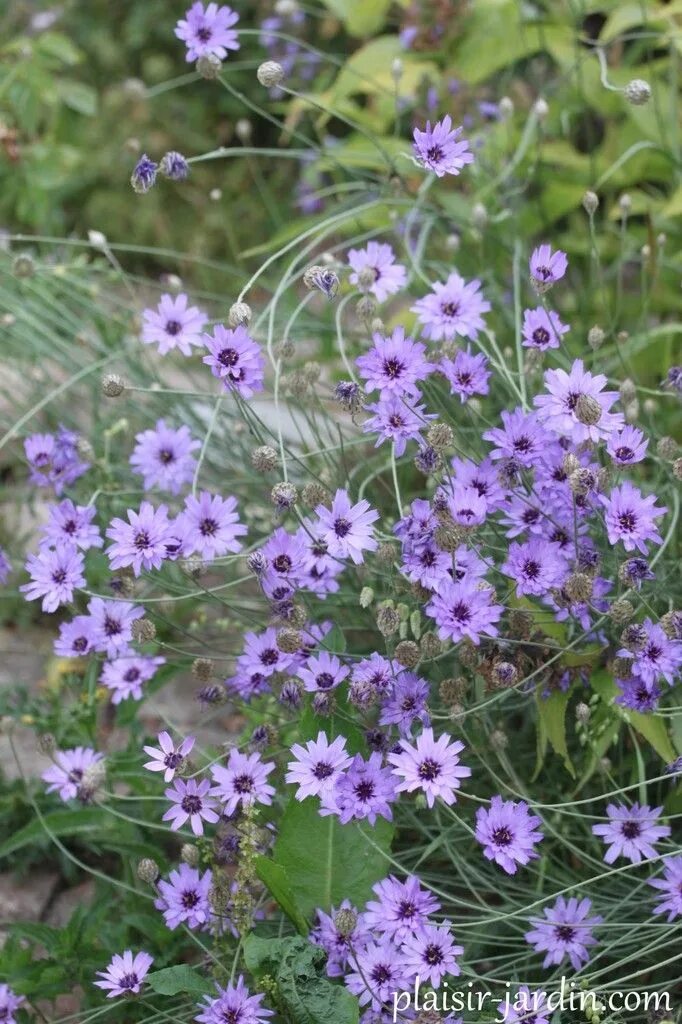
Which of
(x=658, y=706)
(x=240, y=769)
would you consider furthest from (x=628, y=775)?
(x=240, y=769)

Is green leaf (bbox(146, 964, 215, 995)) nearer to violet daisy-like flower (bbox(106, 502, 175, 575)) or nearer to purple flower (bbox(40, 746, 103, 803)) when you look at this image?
purple flower (bbox(40, 746, 103, 803))

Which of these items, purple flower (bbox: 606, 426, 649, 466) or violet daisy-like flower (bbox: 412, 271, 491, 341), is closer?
purple flower (bbox: 606, 426, 649, 466)

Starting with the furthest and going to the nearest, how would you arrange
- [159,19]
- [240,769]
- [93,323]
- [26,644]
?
1. [159,19]
2. [93,323]
3. [26,644]
4. [240,769]

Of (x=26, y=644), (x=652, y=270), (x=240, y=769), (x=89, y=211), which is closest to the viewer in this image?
(x=240, y=769)

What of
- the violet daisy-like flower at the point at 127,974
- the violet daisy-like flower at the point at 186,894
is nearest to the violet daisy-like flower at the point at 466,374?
the violet daisy-like flower at the point at 186,894

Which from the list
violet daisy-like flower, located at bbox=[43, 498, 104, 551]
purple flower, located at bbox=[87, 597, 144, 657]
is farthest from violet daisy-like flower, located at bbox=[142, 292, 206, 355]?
purple flower, located at bbox=[87, 597, 144, 657]

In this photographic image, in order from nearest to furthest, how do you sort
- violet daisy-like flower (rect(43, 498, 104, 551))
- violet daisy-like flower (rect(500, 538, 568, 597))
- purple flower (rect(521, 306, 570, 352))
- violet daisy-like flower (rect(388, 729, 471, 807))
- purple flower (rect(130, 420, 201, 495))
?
violet daisy-like flower (rect(388, 729, 471, 807)) → violet daisy-like flower (rect(500, 538, 568, 597)) → purple flower (rect(521, 306, 570, 352)) → violet daisy-like flower (rect(43, 498, 104, 551)) → purple flower (rect(130, 420, 201, 495))

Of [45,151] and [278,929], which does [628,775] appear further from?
[45,151]

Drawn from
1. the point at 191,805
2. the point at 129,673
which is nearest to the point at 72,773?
the point at 129,673
